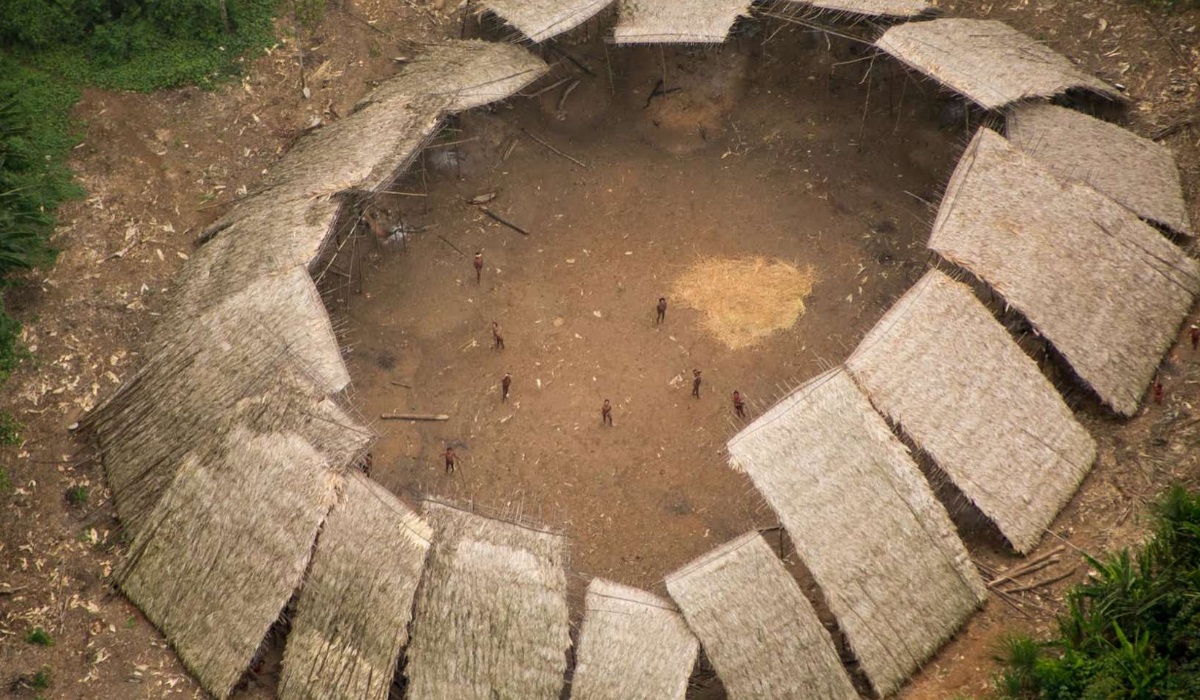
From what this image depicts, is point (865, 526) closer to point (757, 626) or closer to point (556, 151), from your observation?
point (757, 626)

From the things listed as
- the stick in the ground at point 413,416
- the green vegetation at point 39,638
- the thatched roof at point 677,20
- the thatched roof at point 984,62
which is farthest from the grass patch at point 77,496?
the thatched roof at point 984,62

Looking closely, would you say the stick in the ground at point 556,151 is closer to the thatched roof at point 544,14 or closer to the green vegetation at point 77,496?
the thatched roof at point 544,14

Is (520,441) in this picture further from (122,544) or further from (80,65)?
(80,65)

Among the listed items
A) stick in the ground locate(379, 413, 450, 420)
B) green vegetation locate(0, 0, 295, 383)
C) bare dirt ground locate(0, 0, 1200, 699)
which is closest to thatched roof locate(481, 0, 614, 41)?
bare dirt ground locate(0, 0, 1200, 699)

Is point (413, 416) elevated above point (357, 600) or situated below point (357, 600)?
below


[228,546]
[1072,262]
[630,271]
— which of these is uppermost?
[1072,262]

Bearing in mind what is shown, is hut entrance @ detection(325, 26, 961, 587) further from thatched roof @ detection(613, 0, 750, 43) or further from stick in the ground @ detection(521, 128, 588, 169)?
thatched roof @ detection(613, 0, 750, 43)

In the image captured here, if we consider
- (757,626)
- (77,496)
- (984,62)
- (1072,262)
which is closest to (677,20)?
(984,62)

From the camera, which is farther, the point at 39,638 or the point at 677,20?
the point at 677,20
